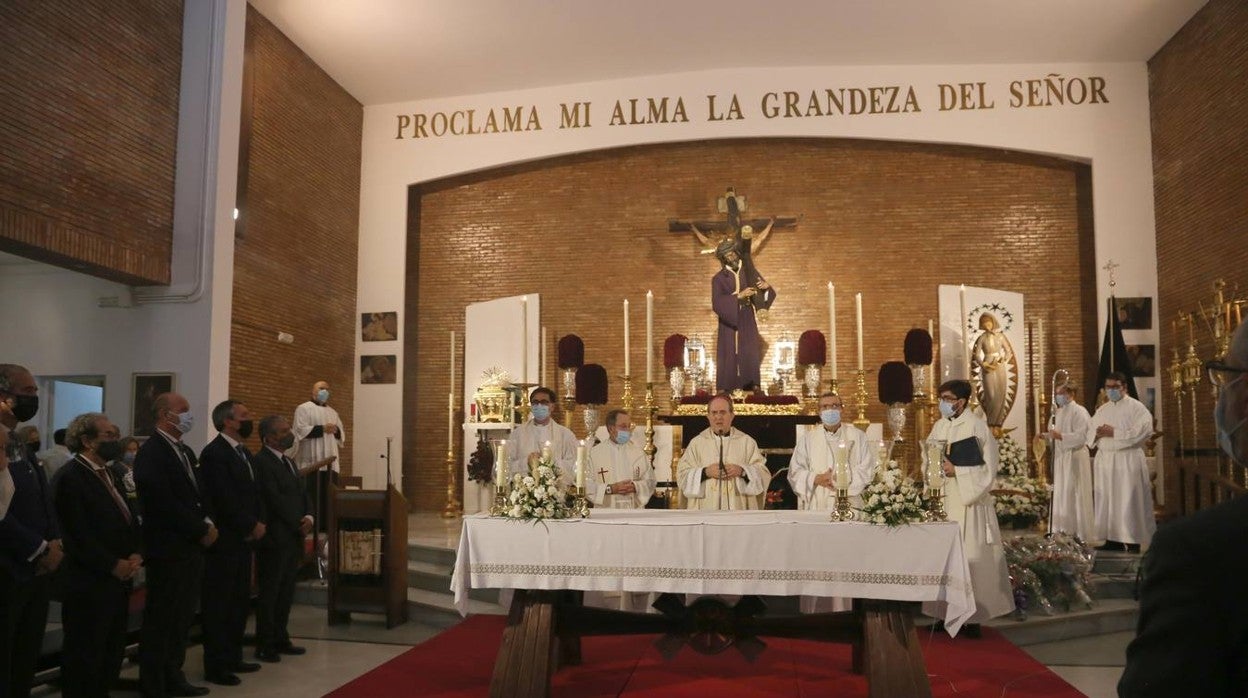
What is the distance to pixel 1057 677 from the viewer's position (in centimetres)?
648

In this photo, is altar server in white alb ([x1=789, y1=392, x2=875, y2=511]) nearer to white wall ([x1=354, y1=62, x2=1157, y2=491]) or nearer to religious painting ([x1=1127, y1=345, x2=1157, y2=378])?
religious painting ([x1=1127, y1=345, x2=1157, y2=378])

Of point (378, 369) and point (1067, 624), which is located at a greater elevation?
point (378, 369)

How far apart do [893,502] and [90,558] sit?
460 cm

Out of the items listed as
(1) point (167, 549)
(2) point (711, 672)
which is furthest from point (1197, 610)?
(1) point (167, 549)

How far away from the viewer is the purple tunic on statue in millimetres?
12789

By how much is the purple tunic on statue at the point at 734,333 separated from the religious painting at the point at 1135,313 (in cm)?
475

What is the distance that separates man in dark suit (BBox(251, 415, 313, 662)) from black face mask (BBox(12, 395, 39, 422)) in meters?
2.39

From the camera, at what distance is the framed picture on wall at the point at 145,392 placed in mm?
10016

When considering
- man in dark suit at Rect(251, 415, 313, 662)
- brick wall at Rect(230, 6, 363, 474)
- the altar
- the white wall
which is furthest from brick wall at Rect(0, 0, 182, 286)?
the altar

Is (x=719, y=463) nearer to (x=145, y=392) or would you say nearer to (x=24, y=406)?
(x=24, y=406)

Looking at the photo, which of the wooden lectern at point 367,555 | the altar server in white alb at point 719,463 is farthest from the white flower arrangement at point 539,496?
the wooden lectern at point 367,555

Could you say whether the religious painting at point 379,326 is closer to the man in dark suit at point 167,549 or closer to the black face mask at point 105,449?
the man in dark suit at point 167,549

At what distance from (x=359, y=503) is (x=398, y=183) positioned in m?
7.66

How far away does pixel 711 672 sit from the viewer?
655cm
